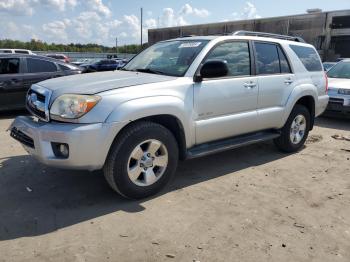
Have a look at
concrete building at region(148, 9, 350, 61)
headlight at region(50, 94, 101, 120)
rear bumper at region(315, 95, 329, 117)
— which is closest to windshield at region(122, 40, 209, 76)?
headlight at region(50, 94, 101, 120)

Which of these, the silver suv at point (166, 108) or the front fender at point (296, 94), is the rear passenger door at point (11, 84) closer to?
the silver suv at point (166, 108)

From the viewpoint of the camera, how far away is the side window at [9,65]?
849 cm

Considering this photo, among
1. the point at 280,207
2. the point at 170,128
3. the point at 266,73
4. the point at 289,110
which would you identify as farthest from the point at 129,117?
the point at 289,110

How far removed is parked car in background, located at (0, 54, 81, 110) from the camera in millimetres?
8398

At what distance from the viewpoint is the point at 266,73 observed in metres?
5.19

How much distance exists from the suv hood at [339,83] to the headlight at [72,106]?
23.4 ft

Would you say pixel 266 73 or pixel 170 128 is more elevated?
pixel 266 73

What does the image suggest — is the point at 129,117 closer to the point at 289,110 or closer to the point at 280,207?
the point at 280,207

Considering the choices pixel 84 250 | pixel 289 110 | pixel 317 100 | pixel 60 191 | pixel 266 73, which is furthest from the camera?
pixel 317 100

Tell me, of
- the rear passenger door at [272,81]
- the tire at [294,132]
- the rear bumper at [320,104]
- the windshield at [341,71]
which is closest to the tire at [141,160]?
the rear passenger door at [272,81]

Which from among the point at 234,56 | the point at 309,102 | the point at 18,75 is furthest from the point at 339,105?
the point at 18,75

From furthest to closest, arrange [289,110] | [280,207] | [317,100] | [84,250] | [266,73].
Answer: [317,100] < [289,110] < [266,73] < [280,207] < [84,250]

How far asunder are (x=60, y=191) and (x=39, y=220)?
28.4 inches

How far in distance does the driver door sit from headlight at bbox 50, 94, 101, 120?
1.29 metres
